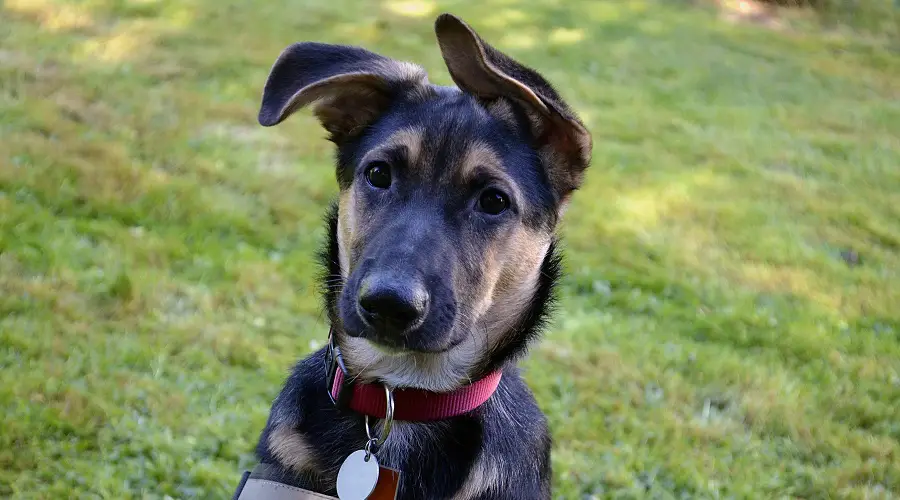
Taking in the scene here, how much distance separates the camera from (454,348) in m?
3.18

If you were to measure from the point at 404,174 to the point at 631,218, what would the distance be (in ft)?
17.3

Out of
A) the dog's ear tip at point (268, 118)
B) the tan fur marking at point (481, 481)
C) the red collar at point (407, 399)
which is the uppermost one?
the dog's ear tip at point (268, 118)

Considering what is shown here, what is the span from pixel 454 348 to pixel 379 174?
780 mm

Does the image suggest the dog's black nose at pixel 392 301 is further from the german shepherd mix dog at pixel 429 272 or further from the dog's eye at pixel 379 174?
the dog's eye at pixel 379 174

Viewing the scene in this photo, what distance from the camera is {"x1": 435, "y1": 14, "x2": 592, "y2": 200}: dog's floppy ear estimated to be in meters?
2.69

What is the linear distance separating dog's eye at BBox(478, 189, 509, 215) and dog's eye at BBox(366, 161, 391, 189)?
39 centimetres

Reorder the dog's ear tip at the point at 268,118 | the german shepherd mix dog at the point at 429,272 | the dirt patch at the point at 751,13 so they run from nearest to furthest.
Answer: the german shepherd mix dog at the point at 429,272 → the dog's ear tip at the point at 268,118 → the dirt patch at the point at 751,13

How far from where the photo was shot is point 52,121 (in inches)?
293

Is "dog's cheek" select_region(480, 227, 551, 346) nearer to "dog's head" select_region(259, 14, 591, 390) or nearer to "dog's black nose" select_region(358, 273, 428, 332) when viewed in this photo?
"dog's head" select_region(259, 14, 591, 390)

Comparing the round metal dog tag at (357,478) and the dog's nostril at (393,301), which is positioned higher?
the dog's nostril at (393,301)

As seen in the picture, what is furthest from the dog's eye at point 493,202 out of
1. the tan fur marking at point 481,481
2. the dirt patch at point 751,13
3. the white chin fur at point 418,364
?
the dirt patch at point 751,13

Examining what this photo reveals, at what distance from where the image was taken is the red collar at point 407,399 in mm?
3041

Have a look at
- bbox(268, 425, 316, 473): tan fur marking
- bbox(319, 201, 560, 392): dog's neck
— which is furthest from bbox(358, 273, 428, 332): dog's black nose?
bbox(268, 425, 316, 473): tan fur marking

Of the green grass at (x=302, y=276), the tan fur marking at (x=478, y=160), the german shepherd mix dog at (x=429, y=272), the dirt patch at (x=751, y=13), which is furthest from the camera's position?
the dirt patch at (x=751, y=13)
